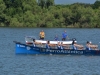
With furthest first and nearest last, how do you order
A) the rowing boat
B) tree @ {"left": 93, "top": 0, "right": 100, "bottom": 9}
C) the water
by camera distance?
tree @ {"left": 93, "top": 0, "right": 100, "bottom": 9}
the rowing boat
the water

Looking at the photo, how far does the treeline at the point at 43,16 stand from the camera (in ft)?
384

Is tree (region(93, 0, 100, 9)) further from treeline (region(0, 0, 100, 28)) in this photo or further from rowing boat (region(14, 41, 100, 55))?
rowing boat (region(14, 41, 100, 55))

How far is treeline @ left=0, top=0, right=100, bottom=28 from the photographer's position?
11706cm

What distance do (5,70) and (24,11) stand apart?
85.7m

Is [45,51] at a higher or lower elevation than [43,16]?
lower

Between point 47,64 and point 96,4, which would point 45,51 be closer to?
point 47,64

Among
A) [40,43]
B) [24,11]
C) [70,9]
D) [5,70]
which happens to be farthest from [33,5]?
[5,70]

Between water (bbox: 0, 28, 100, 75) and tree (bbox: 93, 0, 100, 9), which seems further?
tree (bbox: 93, 0, 100, 9)

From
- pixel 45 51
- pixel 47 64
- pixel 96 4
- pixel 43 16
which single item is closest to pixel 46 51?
pixel 45 51

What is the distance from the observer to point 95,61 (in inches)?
1689

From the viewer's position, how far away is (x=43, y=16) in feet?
387

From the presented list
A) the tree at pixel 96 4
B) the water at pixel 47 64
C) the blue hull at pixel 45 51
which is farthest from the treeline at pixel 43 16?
the blue hull at pixel 45 51

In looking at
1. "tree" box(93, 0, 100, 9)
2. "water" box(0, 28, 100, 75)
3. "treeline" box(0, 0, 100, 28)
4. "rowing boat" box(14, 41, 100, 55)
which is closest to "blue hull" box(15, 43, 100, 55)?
"rowing boat" box(14, 41, 100, 55)

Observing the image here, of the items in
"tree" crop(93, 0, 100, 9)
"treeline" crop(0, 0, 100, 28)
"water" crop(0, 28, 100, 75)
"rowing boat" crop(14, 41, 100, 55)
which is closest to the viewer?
"water" crop(0, 28, 100, 75)
